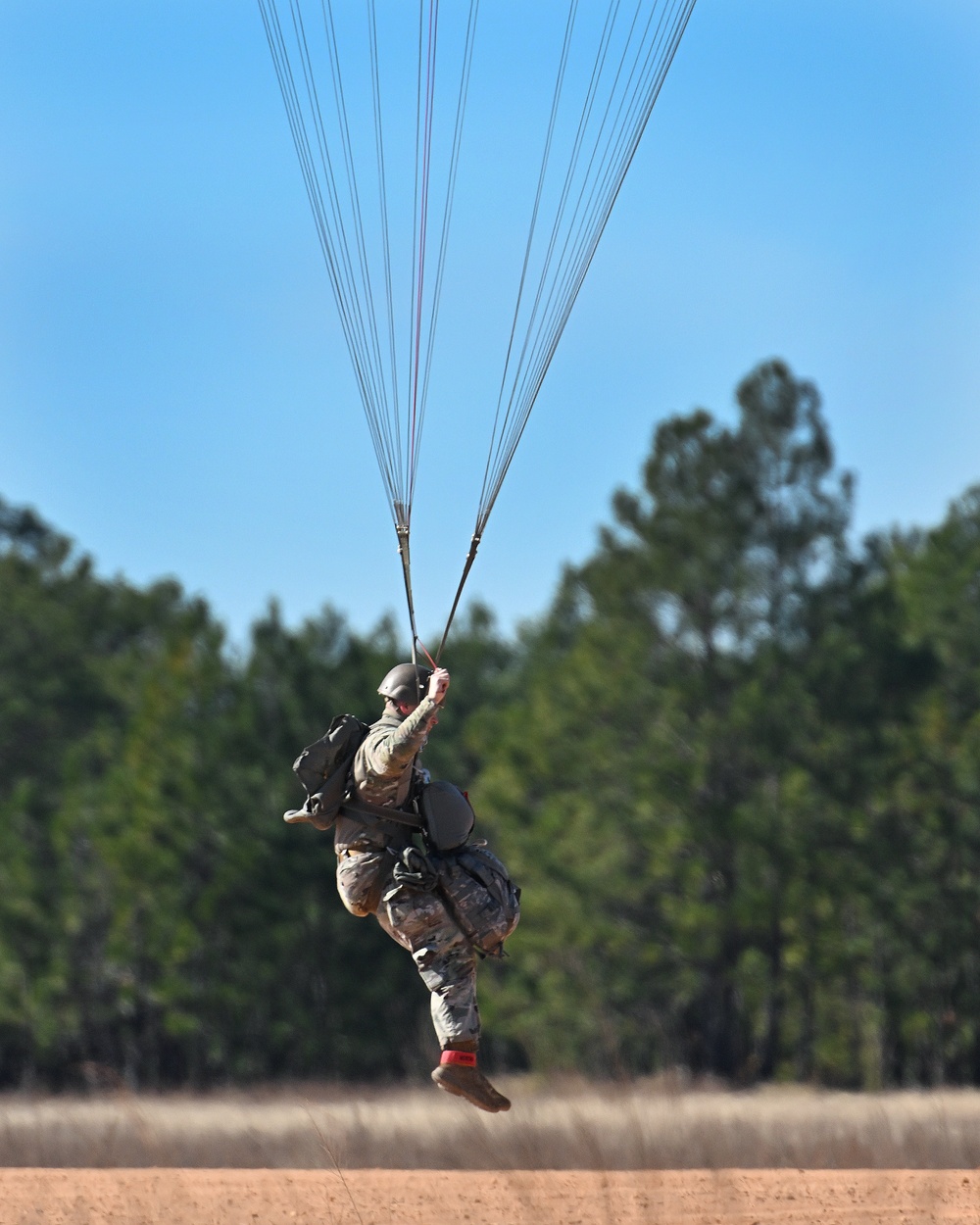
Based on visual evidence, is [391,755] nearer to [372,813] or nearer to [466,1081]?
[372,813]

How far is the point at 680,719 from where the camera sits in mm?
37469

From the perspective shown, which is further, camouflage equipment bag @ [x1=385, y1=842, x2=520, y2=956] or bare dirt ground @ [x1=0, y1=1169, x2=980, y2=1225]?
bare dirt ground @ [x1=0, y1=1169, x2=980, y2=1225]

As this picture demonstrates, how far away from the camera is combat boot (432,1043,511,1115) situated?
10.2 m

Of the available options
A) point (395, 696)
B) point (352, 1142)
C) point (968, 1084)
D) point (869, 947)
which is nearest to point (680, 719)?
A: point (869, 947)

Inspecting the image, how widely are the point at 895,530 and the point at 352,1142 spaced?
40186 millimetres

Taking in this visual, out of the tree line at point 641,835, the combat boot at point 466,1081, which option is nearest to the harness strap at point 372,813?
the combat boot at point 466,1081

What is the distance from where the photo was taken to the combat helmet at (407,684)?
10359 mm

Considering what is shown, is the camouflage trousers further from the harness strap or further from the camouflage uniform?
the harness strap

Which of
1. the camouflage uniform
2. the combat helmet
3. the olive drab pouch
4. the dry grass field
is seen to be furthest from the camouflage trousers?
the dry grass field

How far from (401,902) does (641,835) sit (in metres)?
27.7

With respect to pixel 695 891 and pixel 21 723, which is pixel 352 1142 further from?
pixel 21 723

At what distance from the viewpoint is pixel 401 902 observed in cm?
1051

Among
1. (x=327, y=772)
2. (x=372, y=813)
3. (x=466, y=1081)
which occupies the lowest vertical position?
(x=466, y=1081)

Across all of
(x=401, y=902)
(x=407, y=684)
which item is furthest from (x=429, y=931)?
(x=407, y=684)
